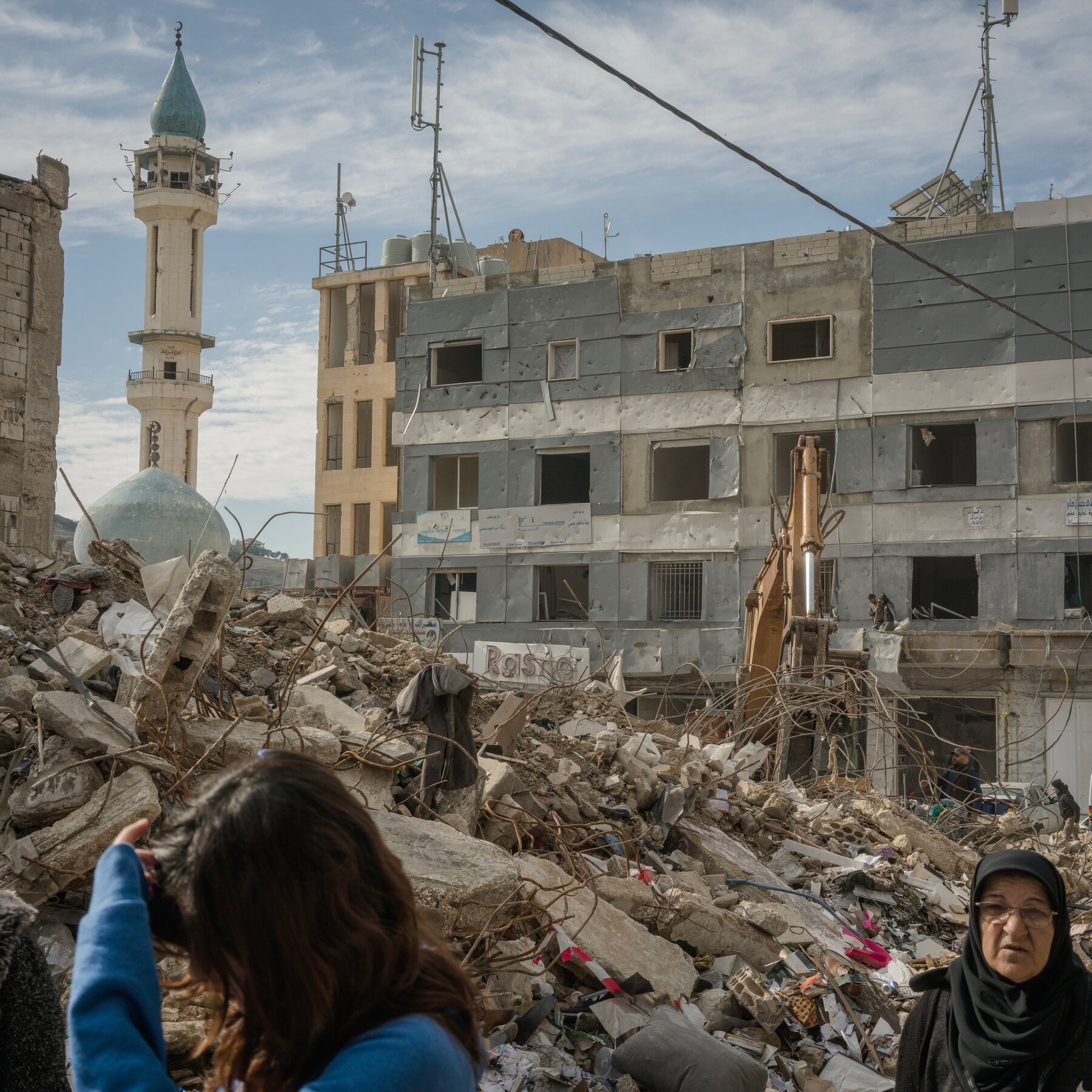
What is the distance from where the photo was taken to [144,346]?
40125 millimetres

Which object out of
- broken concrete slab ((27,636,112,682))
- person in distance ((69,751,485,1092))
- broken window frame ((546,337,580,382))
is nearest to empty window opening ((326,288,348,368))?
broken window frame ((546,337,580,382))

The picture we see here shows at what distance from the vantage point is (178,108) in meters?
40.5

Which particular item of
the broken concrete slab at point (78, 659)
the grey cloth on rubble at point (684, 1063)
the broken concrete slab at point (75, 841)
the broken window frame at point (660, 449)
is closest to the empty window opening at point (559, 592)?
the broken window frame at point (660, 449)

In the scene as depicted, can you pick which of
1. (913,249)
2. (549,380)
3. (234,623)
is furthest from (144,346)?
(234,623)

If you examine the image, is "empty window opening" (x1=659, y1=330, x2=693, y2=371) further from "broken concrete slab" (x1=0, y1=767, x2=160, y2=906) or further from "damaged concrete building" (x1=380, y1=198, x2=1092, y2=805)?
"broken concrete slab" (x1=0, y1=767, x2=160, y2=906)

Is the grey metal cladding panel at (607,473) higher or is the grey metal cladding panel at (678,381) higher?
the grey metal cladding panel at (678,381)

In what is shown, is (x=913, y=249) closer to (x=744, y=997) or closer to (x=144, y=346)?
(x=744, y=997)

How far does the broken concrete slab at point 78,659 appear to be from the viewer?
6035 millimetres

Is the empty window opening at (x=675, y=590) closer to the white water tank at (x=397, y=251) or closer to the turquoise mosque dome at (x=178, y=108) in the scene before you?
the white water tank at (x=397, y=251)

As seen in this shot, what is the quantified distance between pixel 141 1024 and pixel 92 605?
7305 millimetres

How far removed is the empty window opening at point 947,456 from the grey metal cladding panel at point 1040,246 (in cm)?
338

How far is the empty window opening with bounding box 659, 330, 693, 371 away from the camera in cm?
2259

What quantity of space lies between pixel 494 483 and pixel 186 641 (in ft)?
61.1

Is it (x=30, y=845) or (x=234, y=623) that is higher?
(x=234, y=623)
